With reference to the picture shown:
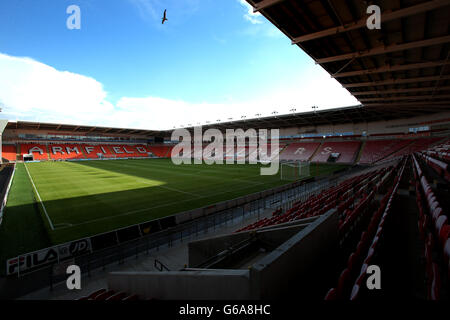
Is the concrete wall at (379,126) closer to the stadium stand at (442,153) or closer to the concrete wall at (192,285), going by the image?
the stadium stand at (442,153)

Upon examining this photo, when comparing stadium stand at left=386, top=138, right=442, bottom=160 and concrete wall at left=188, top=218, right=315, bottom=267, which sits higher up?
stadium stand at left=386, top=138, right=442, bottom=160

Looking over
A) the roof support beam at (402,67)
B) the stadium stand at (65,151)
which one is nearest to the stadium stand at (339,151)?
the roof support beam at (402,67)

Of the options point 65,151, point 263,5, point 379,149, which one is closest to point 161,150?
point 65,151

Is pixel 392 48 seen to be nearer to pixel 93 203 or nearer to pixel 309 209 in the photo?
pixel 309 209

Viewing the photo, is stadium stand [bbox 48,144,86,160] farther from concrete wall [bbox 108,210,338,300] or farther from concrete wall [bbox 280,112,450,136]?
concrete wall [bbox 108,210,338,300]

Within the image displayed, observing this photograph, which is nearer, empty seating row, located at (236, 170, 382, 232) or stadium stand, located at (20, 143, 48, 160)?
empty seating row, located at (236, 170, 382, 232)

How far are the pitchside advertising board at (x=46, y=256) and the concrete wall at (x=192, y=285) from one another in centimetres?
469

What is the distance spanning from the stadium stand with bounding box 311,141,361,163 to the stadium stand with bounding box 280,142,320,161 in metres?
1.45

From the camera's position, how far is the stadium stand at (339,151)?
3688 cm

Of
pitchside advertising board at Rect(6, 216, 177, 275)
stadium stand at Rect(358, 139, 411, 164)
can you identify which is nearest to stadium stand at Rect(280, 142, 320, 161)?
stadium stand at Rect(358, 139, 411, 164)

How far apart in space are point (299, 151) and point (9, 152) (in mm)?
60688

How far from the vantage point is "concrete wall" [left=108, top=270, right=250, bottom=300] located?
7.54ft

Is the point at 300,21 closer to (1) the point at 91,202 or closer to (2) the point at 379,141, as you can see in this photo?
(1) the point at 91,202

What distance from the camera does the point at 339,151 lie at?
39.2m
